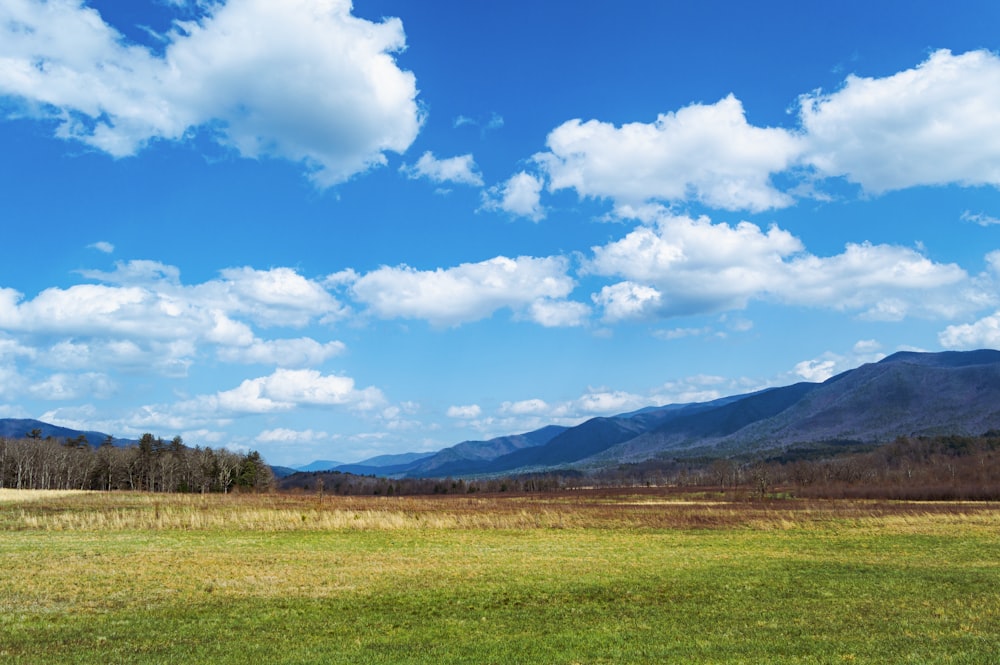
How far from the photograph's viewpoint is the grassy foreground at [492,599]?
13617 mm

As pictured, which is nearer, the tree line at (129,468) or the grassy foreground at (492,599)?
the grassy foreground at (492,599)

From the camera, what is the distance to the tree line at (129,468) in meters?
143

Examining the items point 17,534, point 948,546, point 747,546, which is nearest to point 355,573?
point 747,546

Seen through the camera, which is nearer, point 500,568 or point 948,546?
point 500,568

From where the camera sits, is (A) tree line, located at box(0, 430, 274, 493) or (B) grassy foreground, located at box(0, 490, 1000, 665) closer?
(B) grassy foreground, located at box(0, 490, 1000, 665)

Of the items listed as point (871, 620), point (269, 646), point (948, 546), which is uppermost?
point (269, 646)

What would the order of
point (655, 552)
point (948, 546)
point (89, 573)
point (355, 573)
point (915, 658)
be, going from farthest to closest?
point (948, 546), point (655, 552), point (355, 573), point (89, 573), point (915, 658)

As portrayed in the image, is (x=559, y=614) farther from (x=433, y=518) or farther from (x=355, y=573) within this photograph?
(x=433, y=518)

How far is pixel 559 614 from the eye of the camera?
17266 millimetres

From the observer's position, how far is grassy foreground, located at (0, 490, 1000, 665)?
1362 centimetres

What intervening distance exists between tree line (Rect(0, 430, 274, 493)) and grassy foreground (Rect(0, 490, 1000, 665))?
118 metres

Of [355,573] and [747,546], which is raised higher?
[355,573]

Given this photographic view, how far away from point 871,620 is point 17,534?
41.5 m

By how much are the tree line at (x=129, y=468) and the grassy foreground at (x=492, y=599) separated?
118 m
